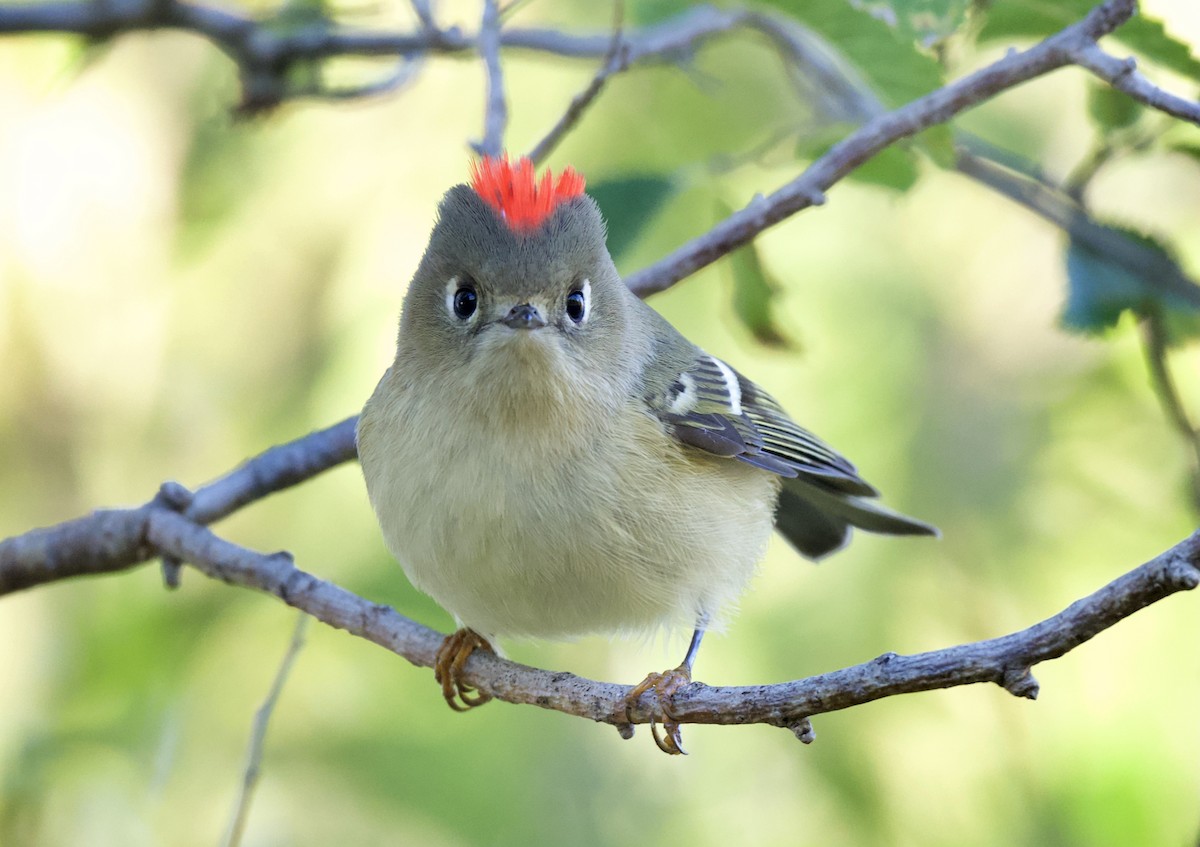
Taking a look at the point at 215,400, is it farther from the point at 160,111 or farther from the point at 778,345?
the point at 778,345

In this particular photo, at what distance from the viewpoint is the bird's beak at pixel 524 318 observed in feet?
7.08

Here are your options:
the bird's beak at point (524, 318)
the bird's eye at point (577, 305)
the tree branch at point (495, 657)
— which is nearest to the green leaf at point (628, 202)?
the tree branch at point (495, 657)

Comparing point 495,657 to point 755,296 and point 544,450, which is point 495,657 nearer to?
point 544,450

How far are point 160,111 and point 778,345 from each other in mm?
2835

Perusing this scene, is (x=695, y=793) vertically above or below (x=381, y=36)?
below

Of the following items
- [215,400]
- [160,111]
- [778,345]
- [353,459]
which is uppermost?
[160,111]

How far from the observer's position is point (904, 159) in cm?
268

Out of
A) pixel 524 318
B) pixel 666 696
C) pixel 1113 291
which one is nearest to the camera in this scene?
pixel 666 696

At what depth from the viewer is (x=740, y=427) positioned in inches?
106

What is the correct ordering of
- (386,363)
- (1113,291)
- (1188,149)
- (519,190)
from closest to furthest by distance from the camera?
(519,190), (1188,149), (1113,291), (386,363)

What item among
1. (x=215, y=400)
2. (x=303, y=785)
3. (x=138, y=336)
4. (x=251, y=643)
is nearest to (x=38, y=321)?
(x=138, y=336)

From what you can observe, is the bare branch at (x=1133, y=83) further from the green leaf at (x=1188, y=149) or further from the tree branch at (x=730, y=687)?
the tree branch at (x=730, y=687)

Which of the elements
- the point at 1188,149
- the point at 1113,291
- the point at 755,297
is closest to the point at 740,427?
the point at 755,297

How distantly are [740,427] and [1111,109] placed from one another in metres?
1.10
